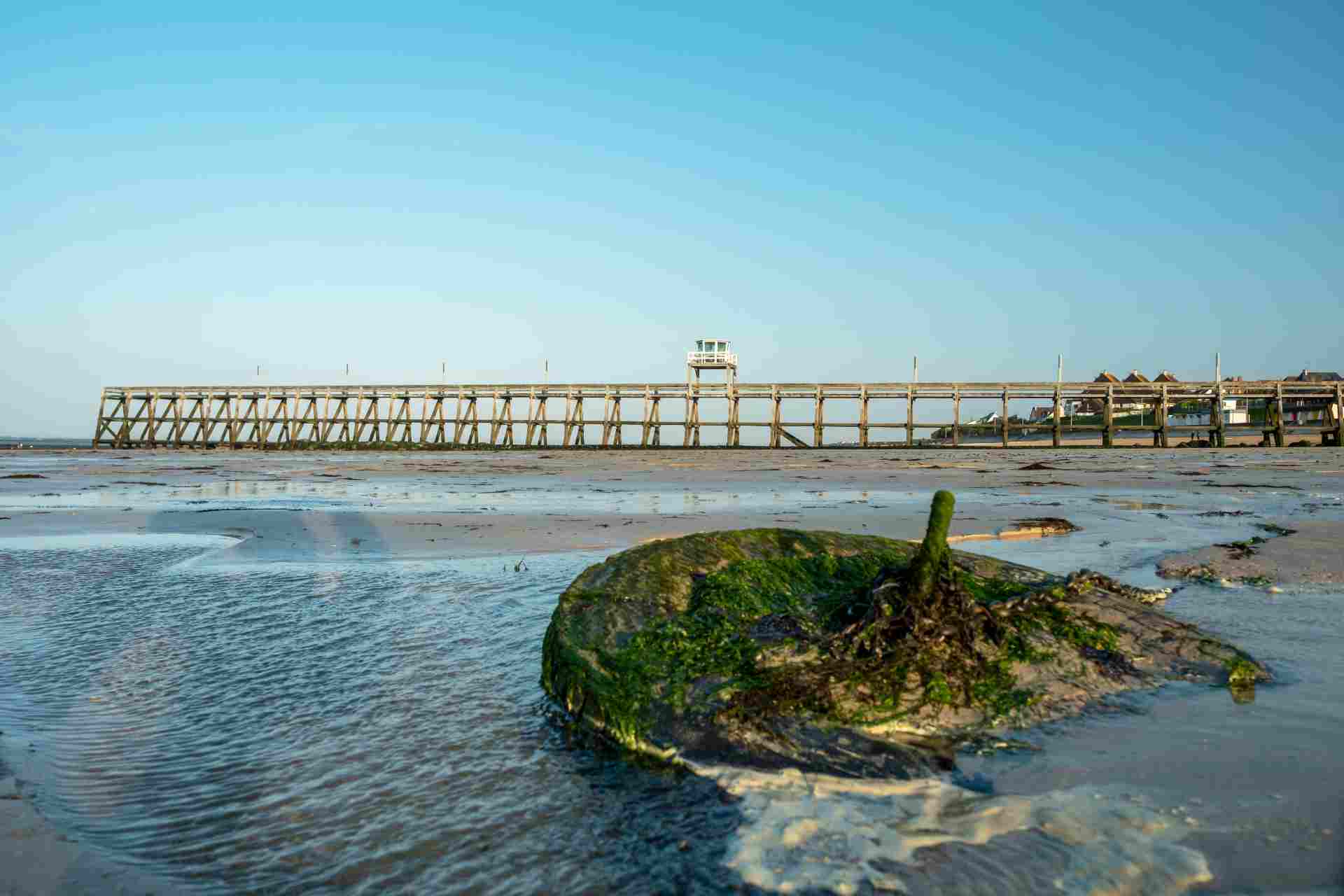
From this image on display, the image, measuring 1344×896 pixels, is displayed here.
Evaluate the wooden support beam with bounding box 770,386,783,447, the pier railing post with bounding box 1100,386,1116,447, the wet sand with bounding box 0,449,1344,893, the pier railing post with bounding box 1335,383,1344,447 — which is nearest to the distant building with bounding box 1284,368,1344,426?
the pier railing post with bounding box 1335,383,1344,447

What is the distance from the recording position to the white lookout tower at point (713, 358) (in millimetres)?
67375

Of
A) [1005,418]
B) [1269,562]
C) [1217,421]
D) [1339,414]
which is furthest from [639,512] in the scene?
[1339,414]

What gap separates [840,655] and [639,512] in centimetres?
655

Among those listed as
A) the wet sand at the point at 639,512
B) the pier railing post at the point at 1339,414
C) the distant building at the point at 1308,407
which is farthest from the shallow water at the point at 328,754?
the distant building at the point at 1308,407

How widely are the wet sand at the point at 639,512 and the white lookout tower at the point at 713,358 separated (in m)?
48.9

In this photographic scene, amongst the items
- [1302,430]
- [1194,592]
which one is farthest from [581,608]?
[1302,430]

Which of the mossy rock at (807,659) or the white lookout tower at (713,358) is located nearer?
the mossy rock at (807,659)

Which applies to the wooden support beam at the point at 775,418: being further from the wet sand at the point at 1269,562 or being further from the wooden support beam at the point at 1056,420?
the wet sand at the point at 1269,562

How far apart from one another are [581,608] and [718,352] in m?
65.8

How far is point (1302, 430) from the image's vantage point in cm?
4884

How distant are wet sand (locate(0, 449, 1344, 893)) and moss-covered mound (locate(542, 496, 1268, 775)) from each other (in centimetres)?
43

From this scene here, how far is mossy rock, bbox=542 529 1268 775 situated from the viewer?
2.41 meters

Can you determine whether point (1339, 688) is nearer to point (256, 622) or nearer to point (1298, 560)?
point (1298, 560)

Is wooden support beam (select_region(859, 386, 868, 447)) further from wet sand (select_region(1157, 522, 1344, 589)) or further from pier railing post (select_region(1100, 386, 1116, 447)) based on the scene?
wet sand (select_region(1157, 522, 1344, 589))
